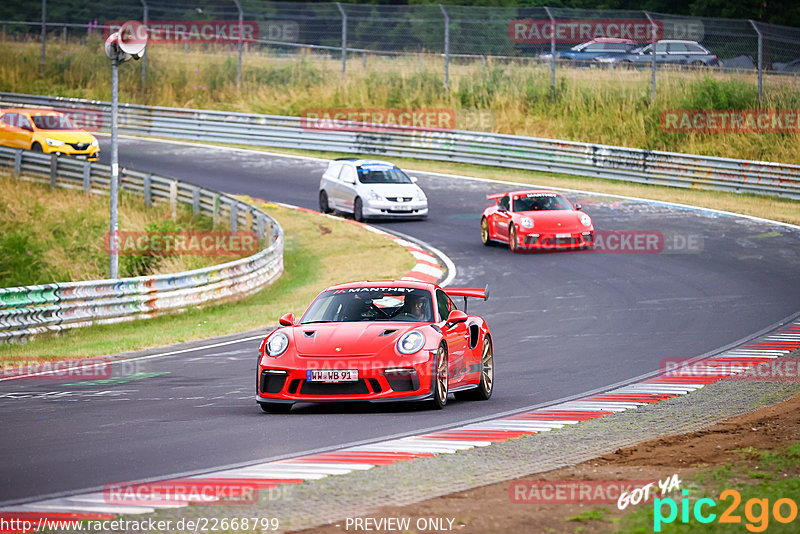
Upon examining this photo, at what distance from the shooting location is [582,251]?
25906 millimetres

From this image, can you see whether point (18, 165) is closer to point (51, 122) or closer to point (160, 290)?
point (51, 122)

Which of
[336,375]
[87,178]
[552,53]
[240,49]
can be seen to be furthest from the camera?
[240,49]

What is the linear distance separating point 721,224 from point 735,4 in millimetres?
31154

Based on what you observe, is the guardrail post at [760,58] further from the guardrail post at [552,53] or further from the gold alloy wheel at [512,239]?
the gold alloy wheel at [512,239]

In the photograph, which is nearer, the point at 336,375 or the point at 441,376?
the point at 336,375

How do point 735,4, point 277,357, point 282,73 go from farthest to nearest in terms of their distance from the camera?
point 735,4 → point 282,73 → point 277,357

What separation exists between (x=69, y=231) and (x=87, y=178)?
340cm

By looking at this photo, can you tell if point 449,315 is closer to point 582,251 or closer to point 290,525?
point 290,525

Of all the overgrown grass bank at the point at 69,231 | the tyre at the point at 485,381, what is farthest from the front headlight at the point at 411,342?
the overgrown grass bank at the point at 69,231

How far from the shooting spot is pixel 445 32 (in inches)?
1567

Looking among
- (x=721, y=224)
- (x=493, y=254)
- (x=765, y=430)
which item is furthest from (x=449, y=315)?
(x=721, y=224)

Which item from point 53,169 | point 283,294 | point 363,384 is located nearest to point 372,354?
point 363,384

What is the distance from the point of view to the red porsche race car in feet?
84.2

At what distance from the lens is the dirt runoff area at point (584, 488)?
6246 mm
